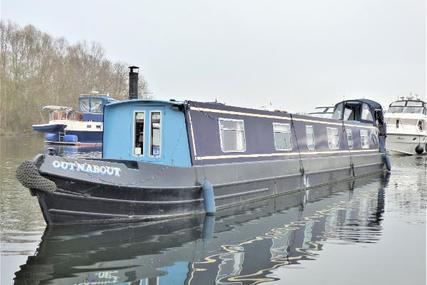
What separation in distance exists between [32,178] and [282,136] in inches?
343

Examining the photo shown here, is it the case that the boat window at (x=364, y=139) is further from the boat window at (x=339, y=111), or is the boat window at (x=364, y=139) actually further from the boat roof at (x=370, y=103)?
the boat roof at (x=370, y=103)

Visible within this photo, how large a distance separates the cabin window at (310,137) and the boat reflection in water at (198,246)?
4.75 m

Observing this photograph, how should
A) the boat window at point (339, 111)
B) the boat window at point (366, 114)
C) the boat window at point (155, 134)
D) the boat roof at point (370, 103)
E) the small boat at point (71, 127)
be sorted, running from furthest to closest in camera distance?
the small boat at point (71, 127), the boat window at point (366, 114), the boat roof at point (370, 103), the boat window at point (339, 111), the boat window at point (155, 134)

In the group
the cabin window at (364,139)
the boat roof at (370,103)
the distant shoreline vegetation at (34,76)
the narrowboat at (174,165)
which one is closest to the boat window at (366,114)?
the boat roof at (370,103)

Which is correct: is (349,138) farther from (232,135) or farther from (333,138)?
(232,135)

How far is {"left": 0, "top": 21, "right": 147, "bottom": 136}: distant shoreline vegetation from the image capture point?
57375mm

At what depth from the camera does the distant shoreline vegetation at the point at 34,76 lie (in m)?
57.4

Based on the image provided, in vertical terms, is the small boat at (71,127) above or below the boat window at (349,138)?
above

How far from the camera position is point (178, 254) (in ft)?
26.7

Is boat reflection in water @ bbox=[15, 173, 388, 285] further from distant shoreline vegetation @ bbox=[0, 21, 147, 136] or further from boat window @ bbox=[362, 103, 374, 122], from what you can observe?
distant shoreline vegetation @ bbox=[0, 21, 147, 136]

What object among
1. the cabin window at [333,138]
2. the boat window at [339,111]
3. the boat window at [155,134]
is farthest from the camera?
the boat window at [339,111]

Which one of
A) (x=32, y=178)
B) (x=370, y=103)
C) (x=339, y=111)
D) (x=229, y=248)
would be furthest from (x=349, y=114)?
(x=32, y=178)

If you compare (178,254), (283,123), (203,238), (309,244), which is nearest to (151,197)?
(203,238)

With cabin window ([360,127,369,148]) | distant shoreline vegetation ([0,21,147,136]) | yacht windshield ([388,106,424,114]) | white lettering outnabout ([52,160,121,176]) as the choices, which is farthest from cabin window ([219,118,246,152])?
distant shoreline vegetation ([0,21,147,136])
